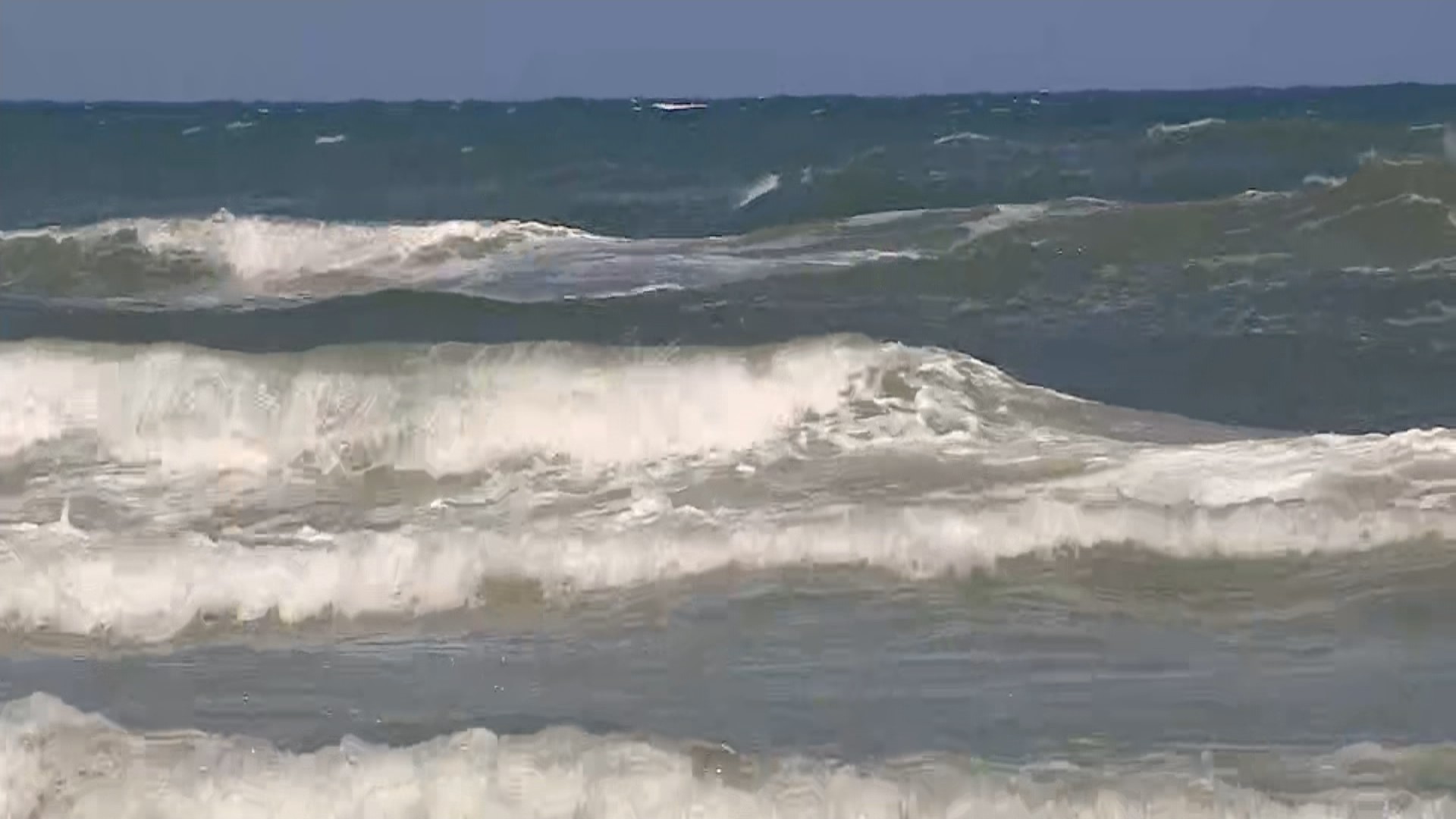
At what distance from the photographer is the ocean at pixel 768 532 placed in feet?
15.9

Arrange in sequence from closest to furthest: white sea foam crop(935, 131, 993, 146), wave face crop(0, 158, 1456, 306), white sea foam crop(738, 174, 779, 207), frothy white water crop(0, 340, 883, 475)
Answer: frothy white water crop(0, 340, 883, 475), wave face crop(0, 158, 1456, 306), white sea foam crop(738, 174, 779, 207), white sea foam crop(935, 131, 993, 146)

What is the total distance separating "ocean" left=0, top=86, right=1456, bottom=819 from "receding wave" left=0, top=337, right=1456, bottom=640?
3 centimetres

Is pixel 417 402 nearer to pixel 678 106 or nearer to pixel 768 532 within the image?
pixel 768 532

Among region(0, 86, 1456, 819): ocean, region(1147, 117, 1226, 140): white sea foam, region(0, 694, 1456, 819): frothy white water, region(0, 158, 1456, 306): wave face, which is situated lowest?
region(0, 694, 1456, 819): frothy white water

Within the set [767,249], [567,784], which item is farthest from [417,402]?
[767,249]

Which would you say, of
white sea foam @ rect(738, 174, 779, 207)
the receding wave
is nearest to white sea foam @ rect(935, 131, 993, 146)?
white sea foam @ rect(738, 174, 779, 207)

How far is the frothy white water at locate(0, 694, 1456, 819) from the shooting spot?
4.52 m

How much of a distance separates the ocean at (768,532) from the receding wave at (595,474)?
0.10 ft

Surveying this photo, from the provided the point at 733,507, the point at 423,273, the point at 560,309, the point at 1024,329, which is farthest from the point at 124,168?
the point at 733,507

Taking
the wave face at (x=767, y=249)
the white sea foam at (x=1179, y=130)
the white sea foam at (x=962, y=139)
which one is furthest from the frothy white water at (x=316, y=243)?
the white sea foam at (x=962, y=139)

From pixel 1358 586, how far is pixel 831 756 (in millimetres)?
2425

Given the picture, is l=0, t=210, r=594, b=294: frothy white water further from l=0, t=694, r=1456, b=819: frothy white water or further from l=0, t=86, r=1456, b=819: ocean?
l=0, t=694, r=1456, b=819: frothy white water

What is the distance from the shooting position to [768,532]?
7.35 metres

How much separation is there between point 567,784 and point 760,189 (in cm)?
2516
